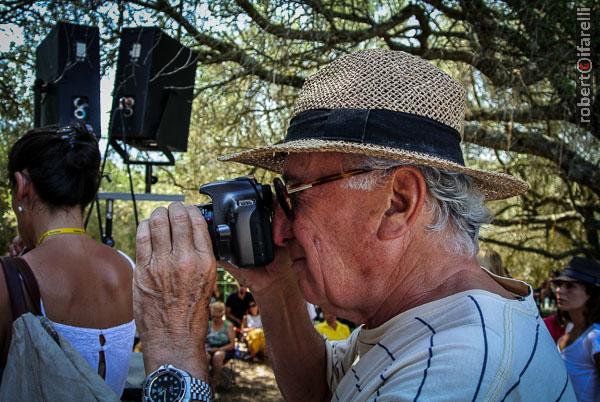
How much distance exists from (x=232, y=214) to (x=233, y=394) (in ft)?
22.5

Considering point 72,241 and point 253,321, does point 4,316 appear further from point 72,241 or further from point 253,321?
point 253,321

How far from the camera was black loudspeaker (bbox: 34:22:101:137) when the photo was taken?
283cm

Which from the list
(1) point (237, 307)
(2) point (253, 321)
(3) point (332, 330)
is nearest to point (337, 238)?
(3) point (332, 330)

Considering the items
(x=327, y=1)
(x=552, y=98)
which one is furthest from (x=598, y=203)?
(x=327, y=1)

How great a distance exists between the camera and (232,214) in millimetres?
1250

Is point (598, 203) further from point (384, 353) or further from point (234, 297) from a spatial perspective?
point (384, 353)

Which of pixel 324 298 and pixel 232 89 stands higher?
pixel 232 89

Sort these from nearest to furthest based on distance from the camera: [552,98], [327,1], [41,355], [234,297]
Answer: [41,355], [327,1], [552,98], [234,297]

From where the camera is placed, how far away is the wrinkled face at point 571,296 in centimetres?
362

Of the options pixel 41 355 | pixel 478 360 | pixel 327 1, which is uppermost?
pixel 327 1

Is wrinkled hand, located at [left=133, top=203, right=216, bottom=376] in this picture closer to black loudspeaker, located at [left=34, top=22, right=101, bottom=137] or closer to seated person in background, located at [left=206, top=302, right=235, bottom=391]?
black loudspeaker, located at [left=34, top=22, right=101, bottom=137]

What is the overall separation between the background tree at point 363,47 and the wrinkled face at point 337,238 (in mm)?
1964

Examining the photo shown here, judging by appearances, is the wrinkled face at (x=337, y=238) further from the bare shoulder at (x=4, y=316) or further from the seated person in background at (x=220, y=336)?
the seated person in background at (x=220, y=336)

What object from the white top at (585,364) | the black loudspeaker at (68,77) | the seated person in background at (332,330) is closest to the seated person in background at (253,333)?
the seated person in background at (332,330)
